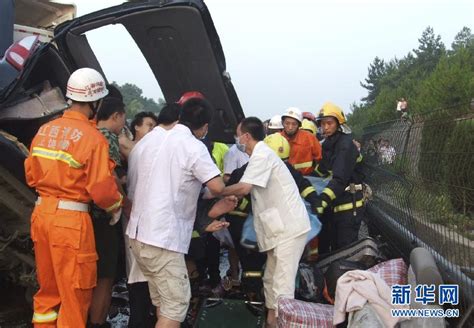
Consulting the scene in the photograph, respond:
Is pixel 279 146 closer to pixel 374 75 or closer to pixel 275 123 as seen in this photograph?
pixel 275 123

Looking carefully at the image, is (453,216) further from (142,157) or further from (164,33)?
(164,33)

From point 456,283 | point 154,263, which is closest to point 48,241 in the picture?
point 154,263

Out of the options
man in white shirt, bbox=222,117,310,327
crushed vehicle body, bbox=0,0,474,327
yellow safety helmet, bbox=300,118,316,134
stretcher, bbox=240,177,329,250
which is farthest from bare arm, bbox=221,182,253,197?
yellow safety helmet, bbox=300,118,316,134

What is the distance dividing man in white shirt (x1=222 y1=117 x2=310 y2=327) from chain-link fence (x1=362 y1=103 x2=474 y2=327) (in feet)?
2.71

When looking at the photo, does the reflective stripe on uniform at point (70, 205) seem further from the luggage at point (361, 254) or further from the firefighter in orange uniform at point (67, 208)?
the luggage at point (361, 254)

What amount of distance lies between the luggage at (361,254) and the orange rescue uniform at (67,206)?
6.28 feet

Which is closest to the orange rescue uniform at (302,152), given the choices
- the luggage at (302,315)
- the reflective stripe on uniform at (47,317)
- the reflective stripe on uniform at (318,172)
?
the reflective stripe on uniform at (318,172)

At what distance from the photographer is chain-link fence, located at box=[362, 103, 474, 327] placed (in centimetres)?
262

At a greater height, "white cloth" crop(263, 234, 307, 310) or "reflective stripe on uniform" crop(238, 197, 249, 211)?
"reflective stripe on uniform" crop(238, 197, 249, 211)

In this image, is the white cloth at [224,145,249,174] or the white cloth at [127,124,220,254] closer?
the white cloth at [127,124,220,254]

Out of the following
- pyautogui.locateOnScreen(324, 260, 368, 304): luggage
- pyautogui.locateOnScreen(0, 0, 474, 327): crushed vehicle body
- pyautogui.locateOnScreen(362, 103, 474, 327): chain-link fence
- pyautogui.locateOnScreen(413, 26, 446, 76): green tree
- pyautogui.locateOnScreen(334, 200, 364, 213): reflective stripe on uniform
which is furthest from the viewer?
pyautogui.locateOnScreen(413, 26, 446, 76): green tree

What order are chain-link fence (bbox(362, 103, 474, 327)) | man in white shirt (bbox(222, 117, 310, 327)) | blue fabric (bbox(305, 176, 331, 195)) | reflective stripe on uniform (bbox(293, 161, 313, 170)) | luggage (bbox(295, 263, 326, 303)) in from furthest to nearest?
reflective stripe on uniform (bbox(293, 161, 313, 170)) < blue fabric (bbox(305, 176, 331, 195)) < luggage (bbox(295, 263, 326, 303)) < man in white shirt (bbox(222, 117, 310, 327)) < chain-link fence (bbox(362, 103, 474, 327))

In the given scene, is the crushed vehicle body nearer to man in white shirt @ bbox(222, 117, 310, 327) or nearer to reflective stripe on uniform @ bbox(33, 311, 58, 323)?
man in white shirt @ bbox(222, 117, 310, 327)

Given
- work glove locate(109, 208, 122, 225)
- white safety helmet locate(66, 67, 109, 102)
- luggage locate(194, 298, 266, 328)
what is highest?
white safety helmet locate(66, 67, 109, 102)
